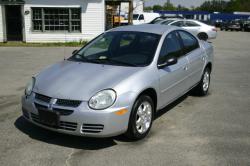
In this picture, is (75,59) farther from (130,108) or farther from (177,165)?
(177,165)

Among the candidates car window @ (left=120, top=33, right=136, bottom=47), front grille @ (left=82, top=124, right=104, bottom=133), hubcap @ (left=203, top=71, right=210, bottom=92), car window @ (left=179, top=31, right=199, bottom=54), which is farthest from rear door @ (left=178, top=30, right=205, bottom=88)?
front grille @ (left=82, top=124, right=104, bottom=133)

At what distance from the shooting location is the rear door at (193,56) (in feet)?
21.3

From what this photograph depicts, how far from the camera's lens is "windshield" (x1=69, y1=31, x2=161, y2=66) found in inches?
215

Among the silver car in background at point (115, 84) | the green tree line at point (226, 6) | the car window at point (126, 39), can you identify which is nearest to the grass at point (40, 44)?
the silver car in background at point (115, 84)

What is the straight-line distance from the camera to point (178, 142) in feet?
16.3

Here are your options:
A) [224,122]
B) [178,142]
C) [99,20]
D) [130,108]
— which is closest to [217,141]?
[178,142]

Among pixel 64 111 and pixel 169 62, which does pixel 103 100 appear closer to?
pixel 64 111

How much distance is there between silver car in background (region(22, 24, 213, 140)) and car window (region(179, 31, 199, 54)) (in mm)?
33

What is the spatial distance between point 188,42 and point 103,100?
286 cm

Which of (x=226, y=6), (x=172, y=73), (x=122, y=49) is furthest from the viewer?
(x=226, y=6)

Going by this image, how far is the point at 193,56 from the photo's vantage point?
6668mm

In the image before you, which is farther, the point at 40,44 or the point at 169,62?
the point at 40,44

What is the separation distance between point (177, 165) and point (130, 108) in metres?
0.95

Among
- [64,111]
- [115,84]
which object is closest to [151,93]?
[115,84]
